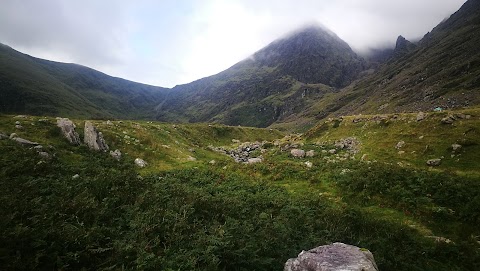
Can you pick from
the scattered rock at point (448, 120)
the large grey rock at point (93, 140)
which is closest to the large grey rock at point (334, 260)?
the large grey rock at point (93, 140)

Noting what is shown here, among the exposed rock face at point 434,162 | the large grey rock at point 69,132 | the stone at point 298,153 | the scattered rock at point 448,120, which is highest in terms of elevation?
the large grey rock at point 69,132

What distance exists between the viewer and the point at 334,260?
1038cm

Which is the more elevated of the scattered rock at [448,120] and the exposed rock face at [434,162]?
the scattered rock at [448,120]

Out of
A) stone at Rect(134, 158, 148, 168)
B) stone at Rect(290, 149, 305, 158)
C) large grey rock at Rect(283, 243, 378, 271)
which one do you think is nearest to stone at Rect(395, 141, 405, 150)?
stone at Rect(290, 149, 305, 158)

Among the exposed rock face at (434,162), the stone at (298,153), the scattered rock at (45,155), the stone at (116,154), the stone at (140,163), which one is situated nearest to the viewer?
the scattered rock at (45,155)

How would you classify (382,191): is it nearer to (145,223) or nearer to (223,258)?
(223,258)

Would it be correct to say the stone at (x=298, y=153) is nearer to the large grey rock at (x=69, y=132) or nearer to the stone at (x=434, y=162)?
the stone at (x=434, y=162)

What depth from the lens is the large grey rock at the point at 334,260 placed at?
9898 millimetres

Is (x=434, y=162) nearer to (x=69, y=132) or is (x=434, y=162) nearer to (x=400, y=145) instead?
(x=400, y=145)

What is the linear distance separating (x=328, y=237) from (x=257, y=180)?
13.8 metres

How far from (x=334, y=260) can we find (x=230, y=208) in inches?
342

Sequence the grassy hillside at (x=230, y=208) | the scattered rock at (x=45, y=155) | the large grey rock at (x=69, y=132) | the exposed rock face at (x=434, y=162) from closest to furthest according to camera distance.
→ the grassy hillside at (x=230, y=208) < the scattered rock at (x=45, y=155) < the exposed rock face at (x=434, y=162) < the large grey rock at (x=69, y=132)

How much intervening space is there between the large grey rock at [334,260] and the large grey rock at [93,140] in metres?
27.5

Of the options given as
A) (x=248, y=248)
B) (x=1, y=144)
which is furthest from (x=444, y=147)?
(x=1, y=144)
